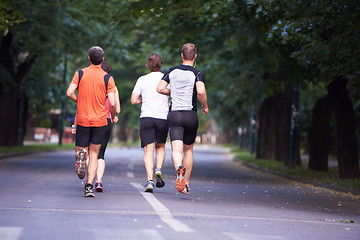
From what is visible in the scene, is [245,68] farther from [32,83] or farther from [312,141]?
[32,83]

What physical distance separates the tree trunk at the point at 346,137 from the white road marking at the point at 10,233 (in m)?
14.3

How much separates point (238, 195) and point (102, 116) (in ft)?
11.2

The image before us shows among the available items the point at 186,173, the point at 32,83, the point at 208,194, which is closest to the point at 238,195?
the point at 208,194

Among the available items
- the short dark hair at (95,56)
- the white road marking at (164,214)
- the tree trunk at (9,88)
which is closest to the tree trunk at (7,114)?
the tree trunk at (9,88)

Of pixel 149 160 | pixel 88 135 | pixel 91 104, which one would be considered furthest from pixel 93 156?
pixel 149 160

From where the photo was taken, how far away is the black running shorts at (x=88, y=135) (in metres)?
11.5

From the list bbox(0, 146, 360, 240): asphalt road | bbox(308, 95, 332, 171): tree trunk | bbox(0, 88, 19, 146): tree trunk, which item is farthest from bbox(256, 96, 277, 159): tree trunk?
bbox(0, 146, 360, 240): asphalt road

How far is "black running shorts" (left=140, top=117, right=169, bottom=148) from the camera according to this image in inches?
485

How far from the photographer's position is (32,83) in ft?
122

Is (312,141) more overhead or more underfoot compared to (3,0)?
more underfoot

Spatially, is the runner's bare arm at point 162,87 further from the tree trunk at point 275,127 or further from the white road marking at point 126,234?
the tree trunk at point 275,127

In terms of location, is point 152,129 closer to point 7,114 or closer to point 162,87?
point 162,87

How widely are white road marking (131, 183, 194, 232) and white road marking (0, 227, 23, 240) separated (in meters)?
1.55

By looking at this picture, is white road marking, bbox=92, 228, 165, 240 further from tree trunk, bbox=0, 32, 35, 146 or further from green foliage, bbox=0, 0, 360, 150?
tree trunk, bbox=0, 32, 35, 146
